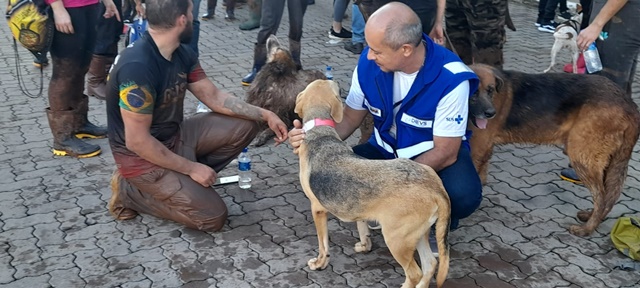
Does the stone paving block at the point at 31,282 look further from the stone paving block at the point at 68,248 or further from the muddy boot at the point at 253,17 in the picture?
the muddy boot at the point at 253,17

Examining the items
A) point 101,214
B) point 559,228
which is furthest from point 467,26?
point 101,214

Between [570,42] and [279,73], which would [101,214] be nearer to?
[279,73]

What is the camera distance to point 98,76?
6.62 m

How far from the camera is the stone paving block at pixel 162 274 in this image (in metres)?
3.65

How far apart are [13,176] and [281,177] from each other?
214 cm

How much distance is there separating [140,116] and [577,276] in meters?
2.84

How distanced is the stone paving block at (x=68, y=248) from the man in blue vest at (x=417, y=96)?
1520 mm

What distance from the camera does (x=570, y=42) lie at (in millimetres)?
7773

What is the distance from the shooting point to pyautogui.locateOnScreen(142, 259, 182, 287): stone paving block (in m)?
3.65

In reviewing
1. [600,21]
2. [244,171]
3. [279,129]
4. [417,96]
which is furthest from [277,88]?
[600,21]

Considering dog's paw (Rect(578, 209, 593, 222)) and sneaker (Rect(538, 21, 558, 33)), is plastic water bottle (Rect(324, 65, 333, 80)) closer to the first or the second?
dog's paw (Rect(578, 209, 593, 222))

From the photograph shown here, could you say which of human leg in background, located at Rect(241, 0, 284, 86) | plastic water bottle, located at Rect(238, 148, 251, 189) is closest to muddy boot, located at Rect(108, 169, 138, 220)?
plastic water bottle, located at Rect(238, 148, 251, 189)

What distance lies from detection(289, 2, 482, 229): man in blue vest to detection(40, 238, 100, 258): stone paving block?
1.52 metres

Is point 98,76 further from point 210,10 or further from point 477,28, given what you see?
point 210,10
